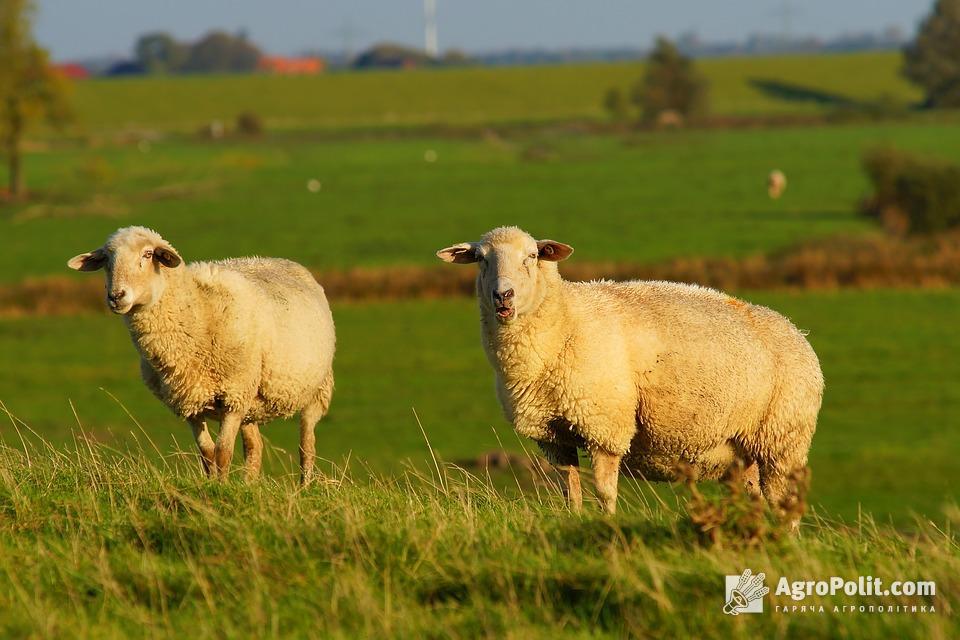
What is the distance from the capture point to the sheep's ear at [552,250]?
8984 mm

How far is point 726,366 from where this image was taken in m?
8.97

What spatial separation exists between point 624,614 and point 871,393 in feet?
103

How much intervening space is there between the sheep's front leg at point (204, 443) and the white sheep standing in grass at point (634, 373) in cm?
226

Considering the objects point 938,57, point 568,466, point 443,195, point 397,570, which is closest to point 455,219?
point 443,195

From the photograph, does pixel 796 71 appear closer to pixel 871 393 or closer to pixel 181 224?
pixel 181 224

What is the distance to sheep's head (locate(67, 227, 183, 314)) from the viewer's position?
926 cm

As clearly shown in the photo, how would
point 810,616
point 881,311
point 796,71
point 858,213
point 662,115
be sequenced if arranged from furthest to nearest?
1. point 796,71
2. point 662,115
3. point 858,213
4. point 881,311
5. point 810,616

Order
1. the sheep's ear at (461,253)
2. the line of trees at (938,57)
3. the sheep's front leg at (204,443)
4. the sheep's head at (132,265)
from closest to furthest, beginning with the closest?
the sheep's ear at (461,253), the sheep's head at (132,265), the sheep's front leg at (204,443), the line of trees at (938,57)

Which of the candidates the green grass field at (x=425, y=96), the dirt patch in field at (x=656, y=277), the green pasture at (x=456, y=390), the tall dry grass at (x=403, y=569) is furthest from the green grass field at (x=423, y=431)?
the green grass field at (x=425, y=96)

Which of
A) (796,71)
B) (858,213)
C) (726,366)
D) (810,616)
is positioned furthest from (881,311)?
(796,71)

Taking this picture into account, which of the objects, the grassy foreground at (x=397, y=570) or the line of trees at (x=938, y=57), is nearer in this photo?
the grassy foreground at (x=397, y=570)

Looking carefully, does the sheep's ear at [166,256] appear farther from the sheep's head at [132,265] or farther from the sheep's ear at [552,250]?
the sheep's ear at [552,250]

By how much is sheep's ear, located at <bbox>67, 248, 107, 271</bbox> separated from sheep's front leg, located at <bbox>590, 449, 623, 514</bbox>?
3745 millimetres

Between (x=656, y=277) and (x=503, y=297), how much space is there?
39855 mm
